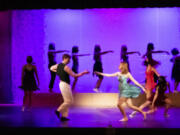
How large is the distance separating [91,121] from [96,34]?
20.2 ft

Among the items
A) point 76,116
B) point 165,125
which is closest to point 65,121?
point 76,116

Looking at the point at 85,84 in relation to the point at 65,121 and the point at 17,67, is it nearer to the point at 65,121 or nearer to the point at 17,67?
the point at 17,67

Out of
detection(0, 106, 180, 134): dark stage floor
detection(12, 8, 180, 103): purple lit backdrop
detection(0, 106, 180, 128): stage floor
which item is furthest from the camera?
detection(12, 8, 180, 103): purple lit backdrop

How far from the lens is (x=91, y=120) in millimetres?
6906

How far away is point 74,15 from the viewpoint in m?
12.2

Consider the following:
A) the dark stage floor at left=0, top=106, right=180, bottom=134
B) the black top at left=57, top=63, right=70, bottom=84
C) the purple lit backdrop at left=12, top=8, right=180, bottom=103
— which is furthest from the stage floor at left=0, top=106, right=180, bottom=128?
the purple lit backdrop at left=12, top=8, right=180, bottom=103

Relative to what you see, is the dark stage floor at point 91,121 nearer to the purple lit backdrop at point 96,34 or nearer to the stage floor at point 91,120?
the stage floor at point 91,120

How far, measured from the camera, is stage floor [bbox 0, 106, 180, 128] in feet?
20.4

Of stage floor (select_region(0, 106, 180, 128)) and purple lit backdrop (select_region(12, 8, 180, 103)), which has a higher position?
purple lit backdrop (select_region(12, 8, 180, 103))

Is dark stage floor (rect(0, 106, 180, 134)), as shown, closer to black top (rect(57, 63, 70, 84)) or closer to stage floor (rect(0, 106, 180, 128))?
stage floor (rect(0, 106, 180, 128))

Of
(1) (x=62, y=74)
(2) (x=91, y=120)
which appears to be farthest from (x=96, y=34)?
(2) (x=91, y=120)

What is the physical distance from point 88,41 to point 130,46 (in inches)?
71.0

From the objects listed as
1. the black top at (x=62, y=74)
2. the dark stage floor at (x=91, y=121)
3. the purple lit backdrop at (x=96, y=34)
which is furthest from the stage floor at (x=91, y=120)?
the purple lit backdrop at (x=96, y=34)

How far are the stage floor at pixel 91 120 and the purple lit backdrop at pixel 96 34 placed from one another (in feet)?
11.7
